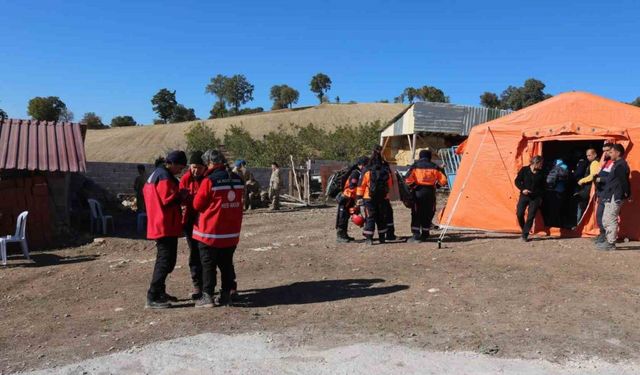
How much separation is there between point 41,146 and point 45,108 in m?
71.6

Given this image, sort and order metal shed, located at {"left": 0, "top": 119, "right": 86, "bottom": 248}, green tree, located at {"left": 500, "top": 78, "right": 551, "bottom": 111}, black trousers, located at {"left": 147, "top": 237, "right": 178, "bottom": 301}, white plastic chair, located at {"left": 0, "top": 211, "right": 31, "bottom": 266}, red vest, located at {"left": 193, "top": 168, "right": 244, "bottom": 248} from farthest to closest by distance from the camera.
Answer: green tree, located at {"left": 500, "top": 78, "right": 551, "bottom": 111}, metal shed, located at {"left": 0, "top": 119, "right": 86, "bottom": 248}, white plastic chair, located at {"left": 0, "top": 211, "right": 31, "bottom": 266}, black trousers, located at {"left": 147, "top": 237, "right": 178, "bottom": 301}, red vest, located at {"left": 193, "top": 168, "right": 244, "bottom": 248}

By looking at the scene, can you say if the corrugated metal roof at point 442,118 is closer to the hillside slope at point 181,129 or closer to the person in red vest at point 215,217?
the person in red vest at point 215,217

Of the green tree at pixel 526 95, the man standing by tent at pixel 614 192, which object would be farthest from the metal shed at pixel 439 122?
the green tree at pixel 526 95

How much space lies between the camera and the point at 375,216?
9.22 meters

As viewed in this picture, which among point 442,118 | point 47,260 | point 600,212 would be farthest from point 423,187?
point 442,118

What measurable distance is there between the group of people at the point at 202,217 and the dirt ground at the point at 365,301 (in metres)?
0.32

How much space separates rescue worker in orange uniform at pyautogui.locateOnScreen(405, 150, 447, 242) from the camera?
9328 millimetres

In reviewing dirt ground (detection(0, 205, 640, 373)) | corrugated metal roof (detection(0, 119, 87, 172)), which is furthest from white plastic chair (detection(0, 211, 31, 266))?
corrugated metal roof (detection(0, 119, 87, 172))

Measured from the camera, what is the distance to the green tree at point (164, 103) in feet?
290

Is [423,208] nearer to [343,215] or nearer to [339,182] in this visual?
[343,215]

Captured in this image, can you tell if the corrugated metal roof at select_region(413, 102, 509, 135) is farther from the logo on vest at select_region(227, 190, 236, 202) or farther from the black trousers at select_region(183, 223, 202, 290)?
the logo on vest at select_region(227, 190, 236, 202)

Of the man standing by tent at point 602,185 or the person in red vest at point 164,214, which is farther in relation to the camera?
the man standing by tent at point 602,185

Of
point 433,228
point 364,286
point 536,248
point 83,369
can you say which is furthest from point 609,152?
point 83,369

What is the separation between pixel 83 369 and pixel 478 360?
310cm
